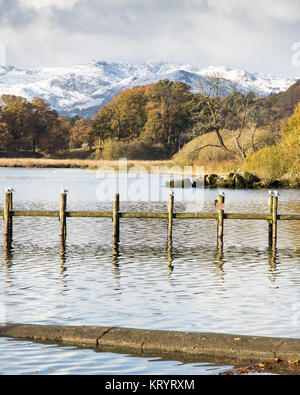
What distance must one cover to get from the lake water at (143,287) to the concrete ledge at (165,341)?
0.20m

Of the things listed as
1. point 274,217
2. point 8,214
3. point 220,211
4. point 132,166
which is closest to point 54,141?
point 132,166

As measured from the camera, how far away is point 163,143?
12588cm

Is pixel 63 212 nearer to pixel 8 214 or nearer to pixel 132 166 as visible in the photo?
pixel 8 214

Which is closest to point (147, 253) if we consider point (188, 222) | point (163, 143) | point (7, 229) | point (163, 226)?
point (7, 229)

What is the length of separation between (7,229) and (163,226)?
8636mm

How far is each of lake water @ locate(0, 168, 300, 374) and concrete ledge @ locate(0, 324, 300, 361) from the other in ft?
0.65

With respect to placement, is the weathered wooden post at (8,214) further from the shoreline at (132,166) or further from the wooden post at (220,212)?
the shoreline at (132,166)

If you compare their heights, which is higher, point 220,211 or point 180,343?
point 220,211

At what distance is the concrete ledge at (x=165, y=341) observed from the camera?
910 centimetres

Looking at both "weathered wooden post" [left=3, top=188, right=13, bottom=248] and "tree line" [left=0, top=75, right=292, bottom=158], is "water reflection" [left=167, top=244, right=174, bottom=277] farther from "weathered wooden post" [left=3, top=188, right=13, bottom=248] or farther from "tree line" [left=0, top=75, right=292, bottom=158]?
"tree line" [left=0, top=75, right=292, bottom=158]

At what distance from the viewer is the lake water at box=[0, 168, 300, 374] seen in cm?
950

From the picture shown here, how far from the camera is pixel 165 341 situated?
9.53 m

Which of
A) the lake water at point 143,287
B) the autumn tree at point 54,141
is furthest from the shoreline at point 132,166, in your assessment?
the lake water at point 143,287

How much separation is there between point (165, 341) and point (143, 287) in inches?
233
